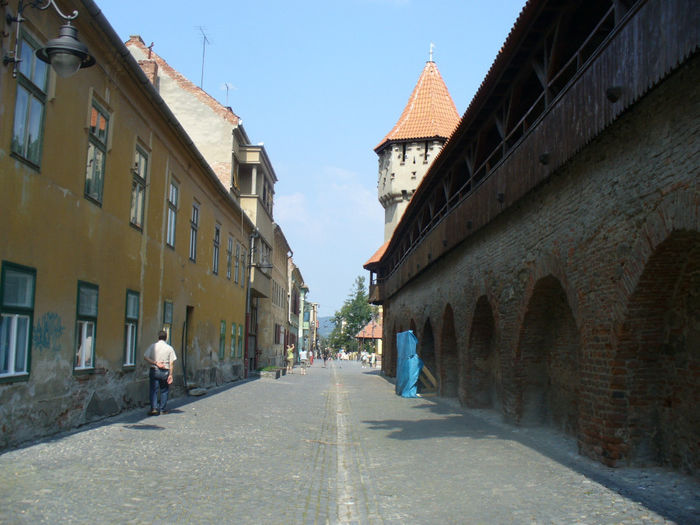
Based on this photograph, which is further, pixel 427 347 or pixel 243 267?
pixel 243 267

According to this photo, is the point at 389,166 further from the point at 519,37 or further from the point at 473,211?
the point at 519,37

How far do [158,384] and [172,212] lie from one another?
568 centimetres

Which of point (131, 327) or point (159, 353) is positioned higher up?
point (131, 327)

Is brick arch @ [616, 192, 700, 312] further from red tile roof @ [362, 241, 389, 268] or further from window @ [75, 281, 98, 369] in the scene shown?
red tile roof @ [362, 241, 389, 268]

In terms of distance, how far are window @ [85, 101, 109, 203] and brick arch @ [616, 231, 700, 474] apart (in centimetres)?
878

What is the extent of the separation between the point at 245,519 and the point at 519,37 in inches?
352

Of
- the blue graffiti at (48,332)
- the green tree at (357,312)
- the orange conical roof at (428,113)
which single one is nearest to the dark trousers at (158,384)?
the blue graffiti at (48,332)

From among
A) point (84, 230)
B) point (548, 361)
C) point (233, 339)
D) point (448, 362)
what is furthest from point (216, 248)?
point (548, 361)

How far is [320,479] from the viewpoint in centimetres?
748

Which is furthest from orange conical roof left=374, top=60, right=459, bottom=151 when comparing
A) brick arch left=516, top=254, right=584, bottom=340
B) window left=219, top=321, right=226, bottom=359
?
brick arch left=516, top=254, right=584, bottom=340

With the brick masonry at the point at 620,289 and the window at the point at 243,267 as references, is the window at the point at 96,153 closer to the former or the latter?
the brick masonry at the point at 620,289

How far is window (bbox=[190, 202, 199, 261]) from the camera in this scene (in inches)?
771

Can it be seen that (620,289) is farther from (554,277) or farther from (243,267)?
(243,267)

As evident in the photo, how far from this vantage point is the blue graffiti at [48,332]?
940 centimetres
